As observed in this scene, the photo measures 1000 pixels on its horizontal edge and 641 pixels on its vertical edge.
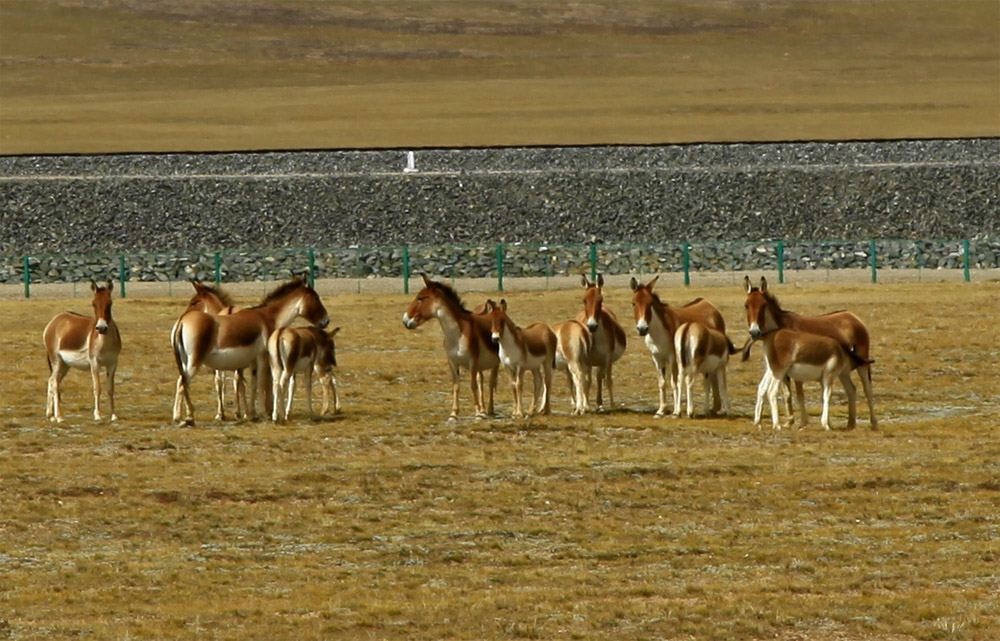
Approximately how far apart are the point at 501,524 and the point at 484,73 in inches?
5456

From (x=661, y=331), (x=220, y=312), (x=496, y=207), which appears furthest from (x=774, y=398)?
(x=496, y=207)

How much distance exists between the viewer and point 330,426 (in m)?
25.5

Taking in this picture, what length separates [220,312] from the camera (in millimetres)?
28000

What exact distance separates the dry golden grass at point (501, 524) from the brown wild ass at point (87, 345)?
0.69 m

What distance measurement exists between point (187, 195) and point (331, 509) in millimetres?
66382

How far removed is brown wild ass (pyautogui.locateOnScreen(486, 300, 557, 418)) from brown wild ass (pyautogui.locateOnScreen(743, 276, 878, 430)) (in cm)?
324

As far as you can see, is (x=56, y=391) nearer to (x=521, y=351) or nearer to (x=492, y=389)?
(x=492, y=389)

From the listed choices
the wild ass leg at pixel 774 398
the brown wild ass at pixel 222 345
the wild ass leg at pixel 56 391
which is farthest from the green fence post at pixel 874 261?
the wild ass leg at pixel 56 391

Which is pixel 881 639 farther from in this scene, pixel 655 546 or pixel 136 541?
pixel 136 541

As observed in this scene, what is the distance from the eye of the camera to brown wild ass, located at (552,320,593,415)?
86.4ft

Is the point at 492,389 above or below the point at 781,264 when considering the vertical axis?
below

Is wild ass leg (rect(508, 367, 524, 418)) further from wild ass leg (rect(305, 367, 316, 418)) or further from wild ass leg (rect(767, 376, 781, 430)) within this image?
wild ass leg (rect(767, 376, 781, 430))

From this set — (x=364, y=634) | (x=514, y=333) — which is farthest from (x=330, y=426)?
(x=364, y=634)

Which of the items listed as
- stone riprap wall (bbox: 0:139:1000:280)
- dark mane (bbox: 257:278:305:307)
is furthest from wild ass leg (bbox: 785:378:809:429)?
stone riprap wall (bbox: 0:139:1000:280)
